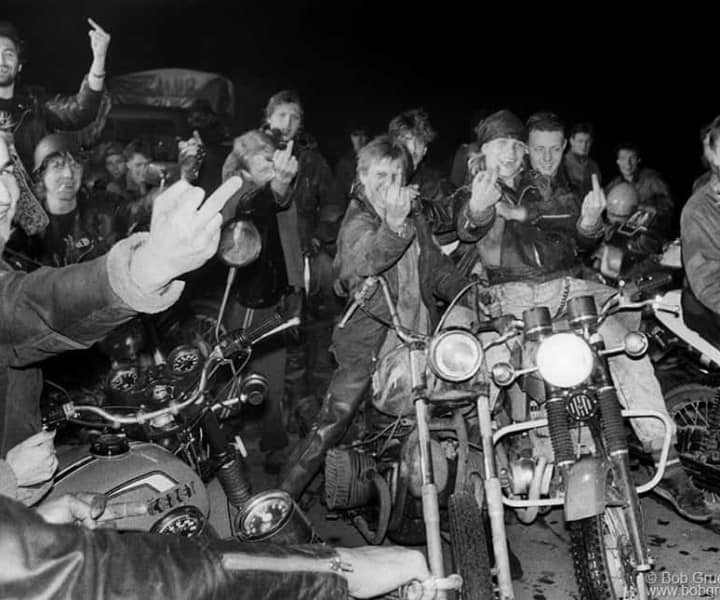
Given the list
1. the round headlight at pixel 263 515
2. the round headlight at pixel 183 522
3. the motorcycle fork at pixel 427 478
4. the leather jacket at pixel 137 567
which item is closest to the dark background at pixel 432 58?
the motorcycle fork at pixel 427 478

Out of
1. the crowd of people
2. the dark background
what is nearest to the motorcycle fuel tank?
the crowd of people

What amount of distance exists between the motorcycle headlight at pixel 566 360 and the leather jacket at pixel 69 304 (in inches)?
67.3

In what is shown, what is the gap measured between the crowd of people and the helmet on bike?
2 centimetres

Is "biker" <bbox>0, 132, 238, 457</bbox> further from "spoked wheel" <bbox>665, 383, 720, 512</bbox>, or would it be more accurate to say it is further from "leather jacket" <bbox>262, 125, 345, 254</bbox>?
"leather jacket" <bbox>262, 125, 345, 254</bbox>

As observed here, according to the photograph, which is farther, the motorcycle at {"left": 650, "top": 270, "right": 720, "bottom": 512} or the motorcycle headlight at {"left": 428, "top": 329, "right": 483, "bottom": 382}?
the motorcycle at {"left": 650, "top": 270, "right": 720, "bottom": 512}

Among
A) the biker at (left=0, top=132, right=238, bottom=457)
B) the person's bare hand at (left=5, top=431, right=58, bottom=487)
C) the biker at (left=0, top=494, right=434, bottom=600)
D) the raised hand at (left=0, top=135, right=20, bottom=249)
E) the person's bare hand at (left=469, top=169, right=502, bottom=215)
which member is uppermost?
the person's bare hand at (left=469, top=169, right=502, bottom=215)

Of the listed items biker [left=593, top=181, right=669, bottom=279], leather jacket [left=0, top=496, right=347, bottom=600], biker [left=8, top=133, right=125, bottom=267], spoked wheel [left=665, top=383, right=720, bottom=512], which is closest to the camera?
leather jacket [left=0, top=496, right=347, bottom=600]

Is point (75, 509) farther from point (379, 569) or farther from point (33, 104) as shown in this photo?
point (33, 104)

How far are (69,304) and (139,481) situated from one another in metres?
1.37

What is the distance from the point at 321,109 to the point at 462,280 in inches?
566

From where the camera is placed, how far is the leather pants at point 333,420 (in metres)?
4.03

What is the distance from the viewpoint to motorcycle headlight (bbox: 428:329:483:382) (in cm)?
306

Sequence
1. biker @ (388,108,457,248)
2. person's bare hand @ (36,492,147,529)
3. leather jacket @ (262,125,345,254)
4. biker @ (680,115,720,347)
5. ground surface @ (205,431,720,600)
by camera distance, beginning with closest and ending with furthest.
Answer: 1. person's bare hand @ (36,492,147,529)
2. biker @ (680,115,720,347)
3. ground surface @ (205,431,720,600)
4. biker @ (388,108,457,248)
5. leather jacket @ (262,125,345,254)

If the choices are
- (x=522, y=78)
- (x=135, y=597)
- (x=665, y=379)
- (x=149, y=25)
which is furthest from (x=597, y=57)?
(x=135, y=597)
